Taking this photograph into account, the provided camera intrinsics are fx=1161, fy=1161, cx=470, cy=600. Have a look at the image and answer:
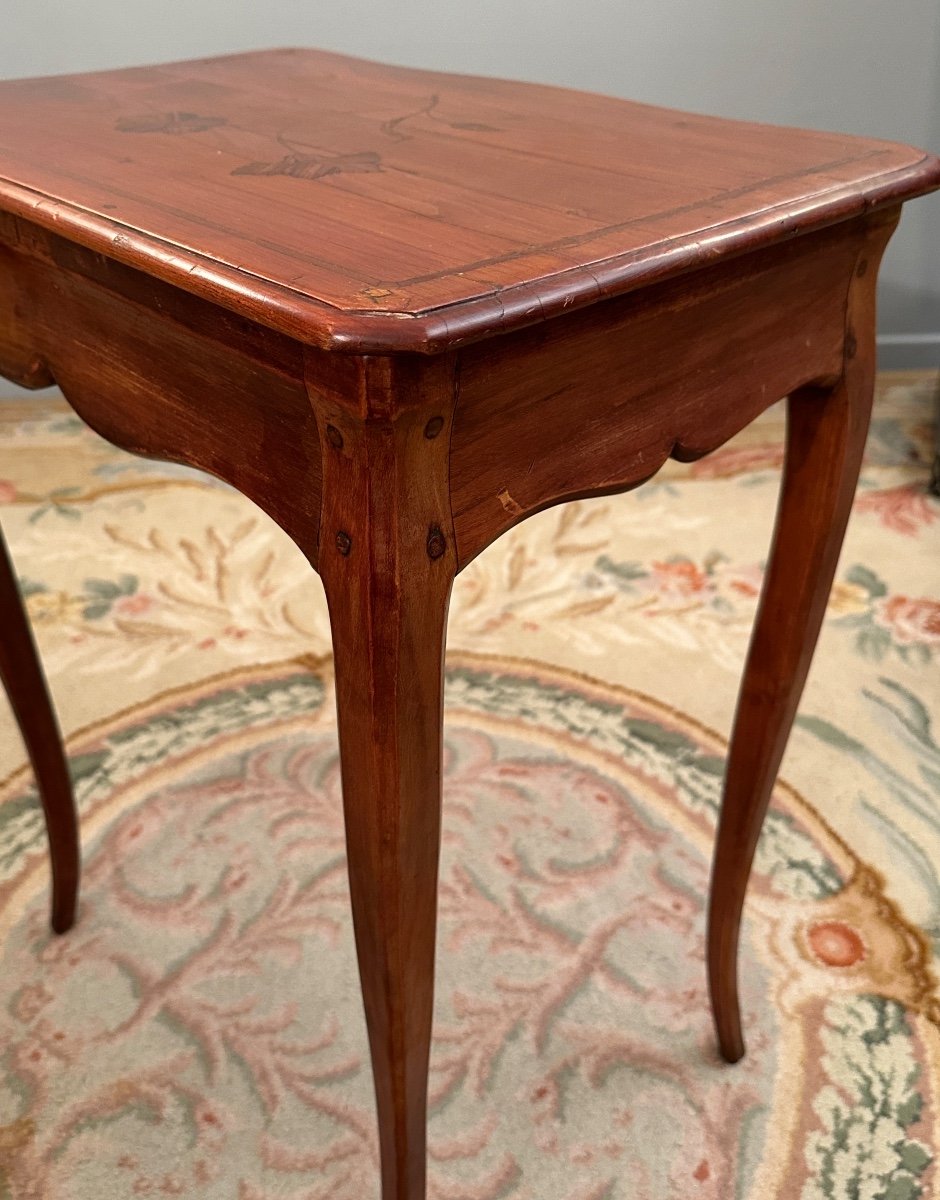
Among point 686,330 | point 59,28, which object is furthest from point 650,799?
point 59,28

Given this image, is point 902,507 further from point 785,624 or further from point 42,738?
point 42,738

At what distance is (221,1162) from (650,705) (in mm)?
686

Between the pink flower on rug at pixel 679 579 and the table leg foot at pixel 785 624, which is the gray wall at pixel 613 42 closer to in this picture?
the pink flower on rug at pixel 679 579

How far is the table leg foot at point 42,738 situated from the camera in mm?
920

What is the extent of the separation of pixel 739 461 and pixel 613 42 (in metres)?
0.73

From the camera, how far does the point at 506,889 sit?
3.60 feet

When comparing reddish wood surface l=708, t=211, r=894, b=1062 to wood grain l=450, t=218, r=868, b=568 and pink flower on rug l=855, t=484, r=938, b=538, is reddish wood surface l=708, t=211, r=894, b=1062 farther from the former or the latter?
pink flower on rug l=855, t=484, r=938, b=538

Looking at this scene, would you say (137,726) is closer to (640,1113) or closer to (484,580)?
(484,580)

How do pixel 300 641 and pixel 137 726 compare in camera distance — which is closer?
pixel 137 726

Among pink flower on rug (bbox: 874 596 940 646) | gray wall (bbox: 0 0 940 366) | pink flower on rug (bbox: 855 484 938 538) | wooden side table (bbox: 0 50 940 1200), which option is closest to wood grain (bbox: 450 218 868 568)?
wooden side table (bbox: 0 50 940 1200)

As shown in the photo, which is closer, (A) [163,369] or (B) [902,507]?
(A) [163,369]

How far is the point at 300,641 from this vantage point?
56.8 inches

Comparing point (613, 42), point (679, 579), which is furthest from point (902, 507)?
point (613, 42)

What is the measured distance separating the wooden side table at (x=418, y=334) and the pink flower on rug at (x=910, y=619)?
2.37ft
